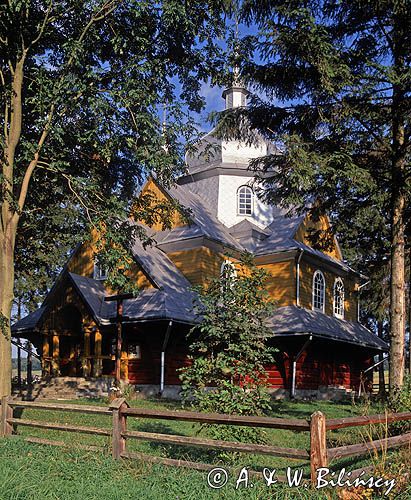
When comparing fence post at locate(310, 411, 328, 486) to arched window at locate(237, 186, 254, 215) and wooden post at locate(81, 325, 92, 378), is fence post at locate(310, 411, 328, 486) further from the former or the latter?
arched window at locate(237, 186, 254, 215)

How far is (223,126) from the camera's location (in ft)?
45.4

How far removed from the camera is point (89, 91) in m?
13.1

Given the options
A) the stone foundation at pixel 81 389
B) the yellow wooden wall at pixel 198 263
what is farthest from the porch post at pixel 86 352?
the yellow wooden wall at pixel 198 263

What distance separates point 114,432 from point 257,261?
17.7 meters

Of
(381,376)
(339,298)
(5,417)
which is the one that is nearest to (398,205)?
(5,417)

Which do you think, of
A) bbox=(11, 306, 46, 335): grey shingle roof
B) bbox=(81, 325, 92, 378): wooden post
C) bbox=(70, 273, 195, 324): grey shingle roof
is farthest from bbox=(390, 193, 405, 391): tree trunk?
bbox=(11, 306, 46, 335): grey shingle roof

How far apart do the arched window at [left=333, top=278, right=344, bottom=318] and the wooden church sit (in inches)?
3.1

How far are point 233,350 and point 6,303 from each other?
6.07 meters

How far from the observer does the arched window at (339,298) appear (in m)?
27.3

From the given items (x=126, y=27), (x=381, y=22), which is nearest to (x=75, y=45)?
(x=126, y=27)

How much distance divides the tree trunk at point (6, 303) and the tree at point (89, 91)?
0.8 inches

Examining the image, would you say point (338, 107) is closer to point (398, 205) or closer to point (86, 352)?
point (398, 205)

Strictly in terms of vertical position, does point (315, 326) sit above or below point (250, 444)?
above

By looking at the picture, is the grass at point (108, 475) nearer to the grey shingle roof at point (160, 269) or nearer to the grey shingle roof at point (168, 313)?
the grey shingle roof at point (168, 313)
